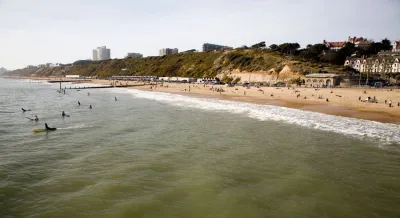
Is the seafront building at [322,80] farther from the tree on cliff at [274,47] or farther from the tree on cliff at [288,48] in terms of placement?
the tree on cliff at [274,47]

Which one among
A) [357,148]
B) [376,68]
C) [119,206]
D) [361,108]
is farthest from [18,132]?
[376,68]

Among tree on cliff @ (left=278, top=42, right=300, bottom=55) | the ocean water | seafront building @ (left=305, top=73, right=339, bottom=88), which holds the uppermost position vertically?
tree on cliff @ (left=278, top=42, right=300, bottom=55)

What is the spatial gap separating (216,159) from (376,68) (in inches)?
3639

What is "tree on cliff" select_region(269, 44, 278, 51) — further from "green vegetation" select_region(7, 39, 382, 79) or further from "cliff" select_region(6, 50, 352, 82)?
"cliff" select_region(6, 50, 352, 82)

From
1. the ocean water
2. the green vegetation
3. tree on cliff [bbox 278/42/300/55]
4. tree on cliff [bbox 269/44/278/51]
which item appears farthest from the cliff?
the ocean water

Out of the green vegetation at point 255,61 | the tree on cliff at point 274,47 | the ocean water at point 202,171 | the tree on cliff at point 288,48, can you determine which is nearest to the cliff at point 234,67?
the green vegetation at point 255,61

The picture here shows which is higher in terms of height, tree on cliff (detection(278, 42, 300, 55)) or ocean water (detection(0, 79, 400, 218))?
tree on cliff (detection(278, 42, 300, 55))

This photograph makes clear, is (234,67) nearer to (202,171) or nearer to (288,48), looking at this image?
(288,48)

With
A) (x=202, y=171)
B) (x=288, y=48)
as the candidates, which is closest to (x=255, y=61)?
(x=288, y=48)

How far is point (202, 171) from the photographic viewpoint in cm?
1302

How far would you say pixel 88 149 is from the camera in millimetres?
16750

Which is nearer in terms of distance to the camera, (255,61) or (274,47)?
(255,61)

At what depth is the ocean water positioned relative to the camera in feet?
32.1

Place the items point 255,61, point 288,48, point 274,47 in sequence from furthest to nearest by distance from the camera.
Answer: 1. point 274,47
2. point 288,48
3. point 255,61
